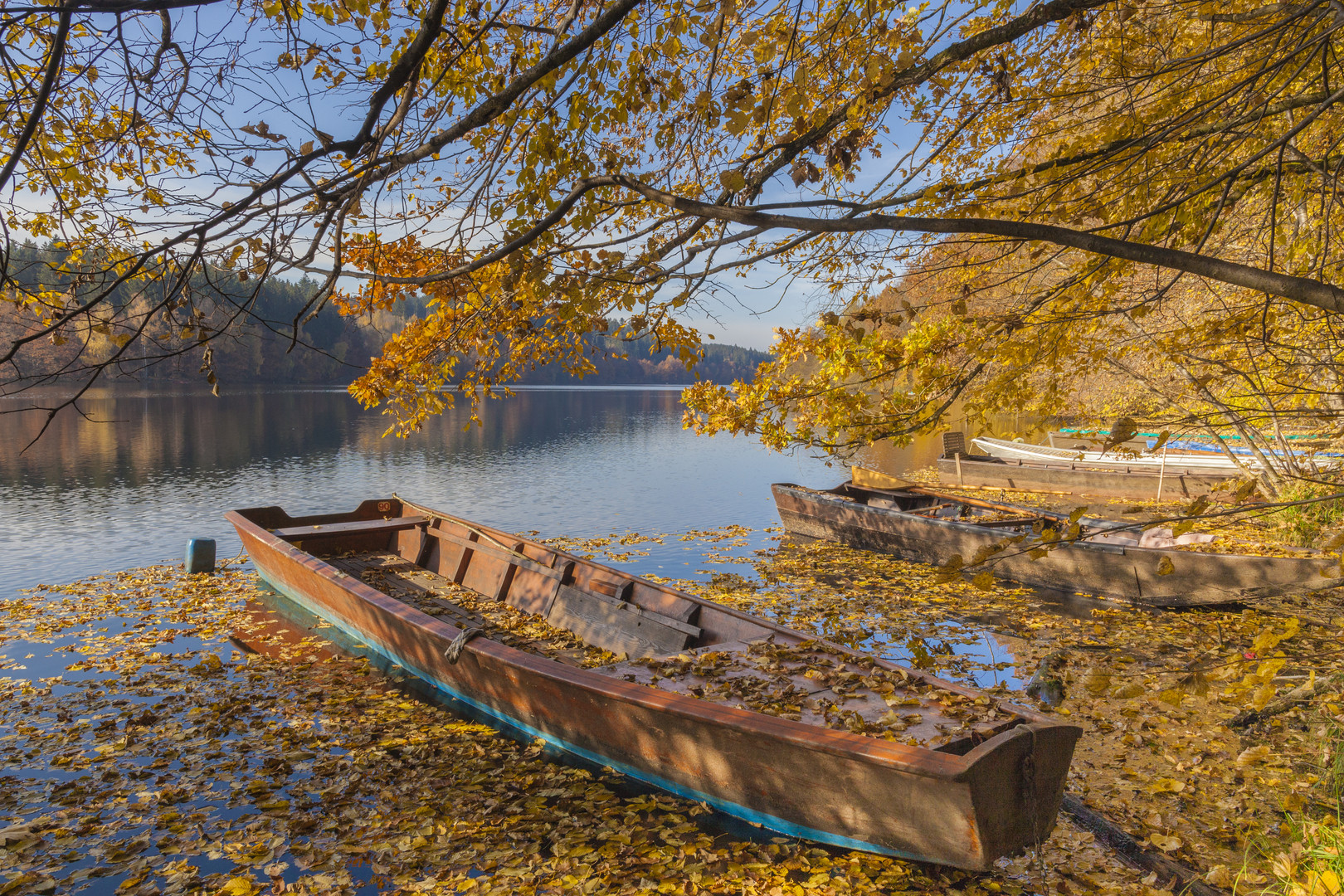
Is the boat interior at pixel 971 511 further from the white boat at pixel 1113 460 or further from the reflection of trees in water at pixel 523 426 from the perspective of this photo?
the reflection of trees in water at pixel 523 426

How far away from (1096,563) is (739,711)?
7669mm

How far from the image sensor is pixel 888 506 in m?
15.1

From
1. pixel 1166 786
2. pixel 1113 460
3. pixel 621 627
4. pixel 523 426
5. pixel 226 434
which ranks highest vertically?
pixel 1113 460

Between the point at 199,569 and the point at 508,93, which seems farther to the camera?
the point at 199,569

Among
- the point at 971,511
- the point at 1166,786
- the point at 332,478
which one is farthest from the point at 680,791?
the point at 332,478

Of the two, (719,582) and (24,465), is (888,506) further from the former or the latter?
(24,465)

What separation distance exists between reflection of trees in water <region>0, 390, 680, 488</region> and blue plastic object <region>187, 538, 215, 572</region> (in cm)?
266

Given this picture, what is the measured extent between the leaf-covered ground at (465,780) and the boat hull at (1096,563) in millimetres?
469

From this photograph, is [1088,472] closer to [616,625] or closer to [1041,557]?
[1041,557]

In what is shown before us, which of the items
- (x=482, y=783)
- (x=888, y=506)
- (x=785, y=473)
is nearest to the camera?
(x=482, y=783)

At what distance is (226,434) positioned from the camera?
33406mm

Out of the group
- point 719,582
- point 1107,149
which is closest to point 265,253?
point 1107,149

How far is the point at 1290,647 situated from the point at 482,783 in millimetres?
8413

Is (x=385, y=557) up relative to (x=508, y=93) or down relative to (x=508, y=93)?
down
